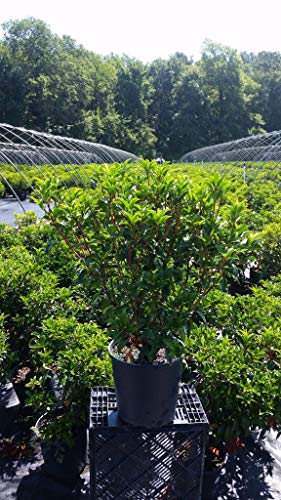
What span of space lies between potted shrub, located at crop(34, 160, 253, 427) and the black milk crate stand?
88 millimetres

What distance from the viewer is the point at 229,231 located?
2.05 metres

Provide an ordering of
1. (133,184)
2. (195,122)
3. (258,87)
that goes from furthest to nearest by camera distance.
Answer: (258,87) < (195,122) < (133,184)

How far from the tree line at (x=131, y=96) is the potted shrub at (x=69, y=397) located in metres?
34.9

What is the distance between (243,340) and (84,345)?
979 millimetres

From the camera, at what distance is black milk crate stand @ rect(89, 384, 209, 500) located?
7.09 ft

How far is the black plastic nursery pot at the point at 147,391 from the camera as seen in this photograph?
2.10 meters

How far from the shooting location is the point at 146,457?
223cm

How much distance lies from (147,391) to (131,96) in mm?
43892

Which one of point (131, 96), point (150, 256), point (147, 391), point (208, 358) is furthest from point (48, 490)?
point (131, 96)

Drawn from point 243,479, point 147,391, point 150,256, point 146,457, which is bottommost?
point 243,479

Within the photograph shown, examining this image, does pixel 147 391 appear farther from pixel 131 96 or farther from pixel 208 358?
pixel 131 96

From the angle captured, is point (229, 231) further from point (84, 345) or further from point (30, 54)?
point (30, 54)

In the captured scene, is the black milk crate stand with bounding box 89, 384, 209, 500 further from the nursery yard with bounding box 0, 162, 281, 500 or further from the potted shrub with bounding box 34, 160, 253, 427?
the nursery yard with bounding box 0, 162, 281, 500

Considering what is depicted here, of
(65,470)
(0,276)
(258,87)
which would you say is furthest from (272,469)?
(258,87)
